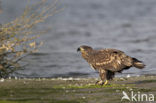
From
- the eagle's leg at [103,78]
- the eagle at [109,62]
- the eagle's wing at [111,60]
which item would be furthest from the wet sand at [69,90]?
the eagle's wing at [111,60]

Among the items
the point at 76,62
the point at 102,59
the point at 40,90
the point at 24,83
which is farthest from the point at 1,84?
the point at 76,62

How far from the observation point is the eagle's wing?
49.2 feet

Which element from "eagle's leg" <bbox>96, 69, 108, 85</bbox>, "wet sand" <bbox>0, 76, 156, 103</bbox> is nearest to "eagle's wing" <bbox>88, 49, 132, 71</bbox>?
"eagle's leg" <bbox>96, 69, 108, 85</bbox>

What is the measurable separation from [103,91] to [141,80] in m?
2.86

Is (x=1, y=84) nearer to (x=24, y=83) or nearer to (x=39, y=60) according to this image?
(x=24, y=83)

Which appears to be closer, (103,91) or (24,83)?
(103,91)

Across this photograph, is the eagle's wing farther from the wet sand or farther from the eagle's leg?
the wet sand

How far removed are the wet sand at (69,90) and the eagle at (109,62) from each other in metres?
0.36

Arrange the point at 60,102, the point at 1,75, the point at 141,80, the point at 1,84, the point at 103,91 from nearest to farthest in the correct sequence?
the point at 60,102 → the point at 103,91 → the point at 1,84 → the point at 141,80 → the point at 1,75

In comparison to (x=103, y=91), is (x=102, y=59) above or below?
above

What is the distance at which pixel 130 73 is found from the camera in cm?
Result: 1973

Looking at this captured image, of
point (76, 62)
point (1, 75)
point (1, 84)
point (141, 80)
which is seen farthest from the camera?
point (76, 62)

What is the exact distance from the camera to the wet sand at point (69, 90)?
12094 mm

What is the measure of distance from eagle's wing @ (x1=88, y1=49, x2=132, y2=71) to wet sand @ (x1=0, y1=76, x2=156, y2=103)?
0.54 m
